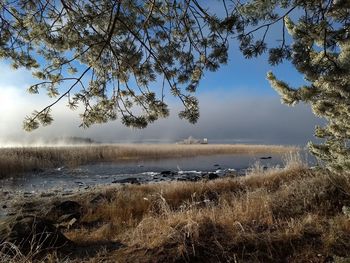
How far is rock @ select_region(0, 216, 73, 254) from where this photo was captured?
5.84 metres

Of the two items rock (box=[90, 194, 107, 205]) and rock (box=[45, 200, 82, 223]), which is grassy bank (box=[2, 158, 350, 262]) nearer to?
rock (box=[45, 200, 82, 223])

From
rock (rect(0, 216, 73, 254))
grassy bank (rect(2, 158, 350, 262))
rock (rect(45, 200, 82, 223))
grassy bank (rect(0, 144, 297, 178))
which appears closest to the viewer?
grassy bank (rect(2, 158, 350, 262))

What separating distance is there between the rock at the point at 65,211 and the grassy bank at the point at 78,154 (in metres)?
12.9

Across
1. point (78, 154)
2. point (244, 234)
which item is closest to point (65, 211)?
point (244, 234)

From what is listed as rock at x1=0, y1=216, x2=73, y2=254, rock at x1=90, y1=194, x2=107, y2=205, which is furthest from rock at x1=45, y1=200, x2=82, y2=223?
rock at x1=0, y1=216, x2=73, y2=254

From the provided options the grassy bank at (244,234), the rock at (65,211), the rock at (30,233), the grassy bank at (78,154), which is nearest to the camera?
the grassy bank at (244,234)

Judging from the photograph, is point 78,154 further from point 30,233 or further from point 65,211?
point 30,233

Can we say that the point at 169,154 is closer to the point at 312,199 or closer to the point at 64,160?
the point at 64,160

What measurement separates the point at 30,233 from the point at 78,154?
2679 cm

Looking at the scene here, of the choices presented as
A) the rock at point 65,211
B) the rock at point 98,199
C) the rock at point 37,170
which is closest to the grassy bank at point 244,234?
the rock at point 65,211

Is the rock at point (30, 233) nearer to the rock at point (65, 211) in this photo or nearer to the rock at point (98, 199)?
the rock at point (65, 211)

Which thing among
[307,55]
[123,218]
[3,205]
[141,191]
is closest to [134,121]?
[307,55]

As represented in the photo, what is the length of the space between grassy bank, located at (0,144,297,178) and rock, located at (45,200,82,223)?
1287 cm

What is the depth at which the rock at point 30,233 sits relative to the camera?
5.84 metres
